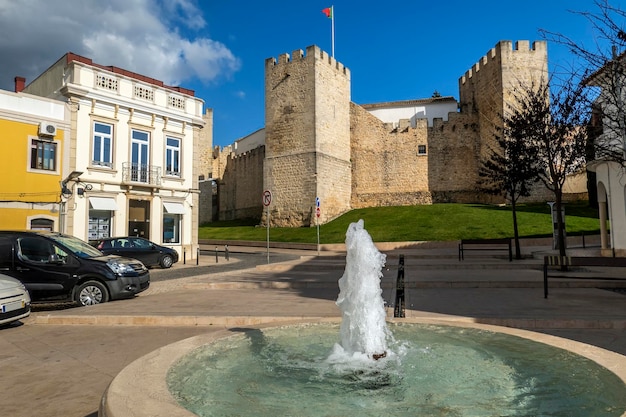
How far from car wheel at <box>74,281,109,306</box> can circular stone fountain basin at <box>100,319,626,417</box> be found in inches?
223

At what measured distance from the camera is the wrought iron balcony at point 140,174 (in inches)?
771

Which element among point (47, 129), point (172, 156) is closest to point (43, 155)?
point (47, 129)

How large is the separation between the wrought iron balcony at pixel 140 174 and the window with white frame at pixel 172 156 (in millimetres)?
851

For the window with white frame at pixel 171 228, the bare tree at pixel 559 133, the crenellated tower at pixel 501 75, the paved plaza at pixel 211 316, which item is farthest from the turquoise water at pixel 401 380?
the crenellated tower at pixel 501 75

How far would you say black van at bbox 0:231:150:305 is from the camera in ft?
29.5

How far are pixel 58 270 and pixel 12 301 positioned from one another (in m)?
2.44

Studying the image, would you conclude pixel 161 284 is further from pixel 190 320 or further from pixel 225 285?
pixel 190 320

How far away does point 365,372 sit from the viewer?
3639 millimetres

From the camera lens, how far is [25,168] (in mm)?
16531

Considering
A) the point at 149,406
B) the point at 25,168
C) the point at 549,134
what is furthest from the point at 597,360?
the point at 25,168

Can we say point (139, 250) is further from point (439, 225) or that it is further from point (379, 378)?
point (439, 225)

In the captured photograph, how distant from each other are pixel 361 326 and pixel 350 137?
129 feet

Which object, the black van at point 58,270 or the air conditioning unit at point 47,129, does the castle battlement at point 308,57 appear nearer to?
the air conditioning unit at point 47,129

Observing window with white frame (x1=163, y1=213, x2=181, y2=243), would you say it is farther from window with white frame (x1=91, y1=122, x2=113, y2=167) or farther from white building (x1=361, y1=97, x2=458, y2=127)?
white building (x1=361, y1=97, x2=458, y2=127)
